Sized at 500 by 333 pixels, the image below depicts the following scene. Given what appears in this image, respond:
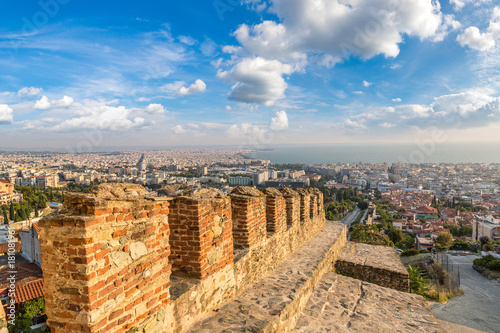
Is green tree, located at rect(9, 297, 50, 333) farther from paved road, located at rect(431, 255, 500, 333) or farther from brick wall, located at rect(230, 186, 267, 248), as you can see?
paved road, located at rect(431, 255, 500, 333)

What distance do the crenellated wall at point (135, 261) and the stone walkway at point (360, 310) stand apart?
1219 millimetres

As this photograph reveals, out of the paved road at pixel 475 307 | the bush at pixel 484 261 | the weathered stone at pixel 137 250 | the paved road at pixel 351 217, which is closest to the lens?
the weathered stone at pixel 137 250

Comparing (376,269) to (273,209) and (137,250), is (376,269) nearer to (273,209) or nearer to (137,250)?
(273,209)

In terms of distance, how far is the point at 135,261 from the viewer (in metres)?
2.06

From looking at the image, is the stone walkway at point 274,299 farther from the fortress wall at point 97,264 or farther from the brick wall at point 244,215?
the fortress wall at point 97,264

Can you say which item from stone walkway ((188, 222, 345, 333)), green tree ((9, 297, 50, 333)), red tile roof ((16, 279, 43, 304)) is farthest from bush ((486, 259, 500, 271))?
red tile roof ((16, 279, 43, 304))

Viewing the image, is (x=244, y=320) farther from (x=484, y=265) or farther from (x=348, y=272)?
(x=484, y=265)

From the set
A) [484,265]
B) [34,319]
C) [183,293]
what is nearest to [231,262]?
[183,293]

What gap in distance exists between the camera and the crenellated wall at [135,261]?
172 centimetres

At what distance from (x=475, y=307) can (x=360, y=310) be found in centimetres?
931

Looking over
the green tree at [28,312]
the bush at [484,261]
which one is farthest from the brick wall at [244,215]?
the bush at [484,261]

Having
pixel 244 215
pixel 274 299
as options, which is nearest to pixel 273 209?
pixel 244 215

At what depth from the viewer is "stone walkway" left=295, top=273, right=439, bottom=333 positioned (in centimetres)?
371

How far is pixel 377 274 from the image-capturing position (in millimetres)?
6957
